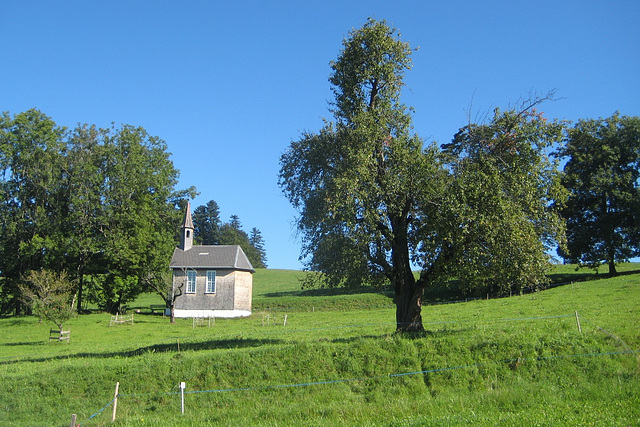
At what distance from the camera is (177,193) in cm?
6306

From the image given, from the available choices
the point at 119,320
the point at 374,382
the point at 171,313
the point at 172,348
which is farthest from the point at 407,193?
the point at 171,313

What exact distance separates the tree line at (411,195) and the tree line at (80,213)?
33528 mm

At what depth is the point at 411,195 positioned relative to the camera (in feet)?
72.1

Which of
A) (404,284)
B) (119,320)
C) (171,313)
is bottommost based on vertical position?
(119,320)

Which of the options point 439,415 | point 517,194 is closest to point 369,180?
point 517,194

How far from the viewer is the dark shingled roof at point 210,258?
57250mm

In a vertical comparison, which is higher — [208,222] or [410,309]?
[208,222]

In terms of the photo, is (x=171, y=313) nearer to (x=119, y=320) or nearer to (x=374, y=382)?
(x=119, y=320)

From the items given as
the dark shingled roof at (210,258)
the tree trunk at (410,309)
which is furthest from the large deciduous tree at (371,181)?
the dark shingled roof at (210,258)

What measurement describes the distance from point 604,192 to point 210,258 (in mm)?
39983

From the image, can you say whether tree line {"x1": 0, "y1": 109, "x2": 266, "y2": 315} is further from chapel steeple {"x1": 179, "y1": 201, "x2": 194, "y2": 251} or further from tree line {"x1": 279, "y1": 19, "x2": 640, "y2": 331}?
tree line {"x1": 279, "y1": 19, "x2": 640, "y2": 331}

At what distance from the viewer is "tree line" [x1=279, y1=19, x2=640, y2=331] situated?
20.4m

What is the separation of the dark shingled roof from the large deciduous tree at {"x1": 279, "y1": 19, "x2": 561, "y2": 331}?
111 feet

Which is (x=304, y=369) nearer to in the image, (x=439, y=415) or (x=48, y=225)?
(x=439, y=415)
